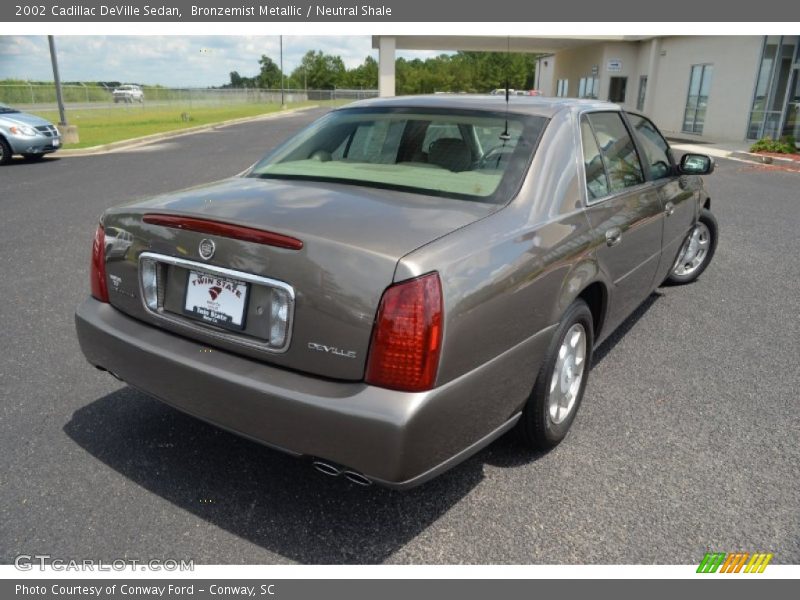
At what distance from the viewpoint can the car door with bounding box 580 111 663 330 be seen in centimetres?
327

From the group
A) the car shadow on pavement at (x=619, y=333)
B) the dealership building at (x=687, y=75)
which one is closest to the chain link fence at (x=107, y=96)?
the dealership building at (x=687, y=75)

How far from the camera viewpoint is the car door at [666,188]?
420cm

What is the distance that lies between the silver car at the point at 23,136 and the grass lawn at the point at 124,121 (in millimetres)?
2815

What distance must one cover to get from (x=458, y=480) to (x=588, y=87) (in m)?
36.2

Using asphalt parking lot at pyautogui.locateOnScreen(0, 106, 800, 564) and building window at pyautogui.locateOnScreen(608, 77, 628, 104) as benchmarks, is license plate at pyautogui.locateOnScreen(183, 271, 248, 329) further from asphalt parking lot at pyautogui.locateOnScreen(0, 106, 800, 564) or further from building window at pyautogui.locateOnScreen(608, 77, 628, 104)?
building window at pyautogui.locateOnScreen(608, 77, 628, 104)

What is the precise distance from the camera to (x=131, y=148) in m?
18.4

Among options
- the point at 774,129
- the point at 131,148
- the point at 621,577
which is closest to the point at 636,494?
the point at 621,577

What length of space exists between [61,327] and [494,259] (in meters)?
3.50

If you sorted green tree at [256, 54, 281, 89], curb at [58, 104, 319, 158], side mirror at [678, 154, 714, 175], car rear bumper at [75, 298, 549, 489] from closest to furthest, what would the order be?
1. car rear bumper at [75, 298, 549, 489]
2. side mirror at [678, 154, 714, 175]
3. curb at [58, 104, 319, 158]
4. green tree at [256, 54, 281, 89]

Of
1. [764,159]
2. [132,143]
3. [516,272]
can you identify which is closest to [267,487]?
[516,272]

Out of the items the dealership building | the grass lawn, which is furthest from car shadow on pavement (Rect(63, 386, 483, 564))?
the grass lawn

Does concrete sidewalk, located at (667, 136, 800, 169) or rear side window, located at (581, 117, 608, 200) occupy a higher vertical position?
rear side window, located at (581, 117, 608, 200)

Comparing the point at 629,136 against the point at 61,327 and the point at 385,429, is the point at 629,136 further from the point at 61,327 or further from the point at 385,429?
the point at 61,327

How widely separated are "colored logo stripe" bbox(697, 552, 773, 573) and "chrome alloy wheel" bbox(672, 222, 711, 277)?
11.9 ft
